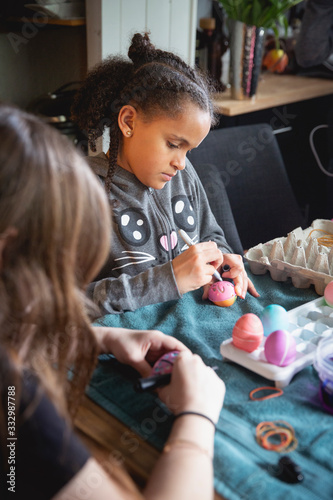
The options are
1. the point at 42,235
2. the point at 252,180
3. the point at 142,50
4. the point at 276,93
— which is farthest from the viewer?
the point at 276,93

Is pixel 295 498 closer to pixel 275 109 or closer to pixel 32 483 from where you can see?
pixel 32 483

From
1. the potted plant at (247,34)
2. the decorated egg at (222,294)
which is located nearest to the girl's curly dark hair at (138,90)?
the decorated egg at (222,294)

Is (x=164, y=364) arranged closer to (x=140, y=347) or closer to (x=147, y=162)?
(x=140, y=347)

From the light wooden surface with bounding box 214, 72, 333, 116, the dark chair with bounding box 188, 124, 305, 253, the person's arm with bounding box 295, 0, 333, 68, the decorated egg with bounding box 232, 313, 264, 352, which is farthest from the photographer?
the person's arm with bounding box 295, 0, 333, 68

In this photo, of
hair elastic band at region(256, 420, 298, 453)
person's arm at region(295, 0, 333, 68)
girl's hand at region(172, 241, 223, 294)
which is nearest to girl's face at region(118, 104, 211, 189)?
girl's hand at region(172, 241, 223, 294)

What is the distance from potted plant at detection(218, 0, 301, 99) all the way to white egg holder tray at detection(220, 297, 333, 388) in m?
1.64

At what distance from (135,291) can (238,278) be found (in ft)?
0.77

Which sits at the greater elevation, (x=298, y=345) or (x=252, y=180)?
(x=298, y=345)

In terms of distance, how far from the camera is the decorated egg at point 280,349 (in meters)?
0.93

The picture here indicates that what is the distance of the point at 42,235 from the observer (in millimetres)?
671

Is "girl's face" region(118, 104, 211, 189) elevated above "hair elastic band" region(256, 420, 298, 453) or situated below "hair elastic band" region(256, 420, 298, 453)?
above

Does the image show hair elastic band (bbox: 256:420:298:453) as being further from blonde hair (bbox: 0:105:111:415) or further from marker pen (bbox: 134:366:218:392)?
blonde hair (bbox: 0:105:111:415)

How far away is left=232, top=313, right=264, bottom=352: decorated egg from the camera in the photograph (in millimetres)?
965

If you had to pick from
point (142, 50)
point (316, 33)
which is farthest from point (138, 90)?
point (316, 33)
